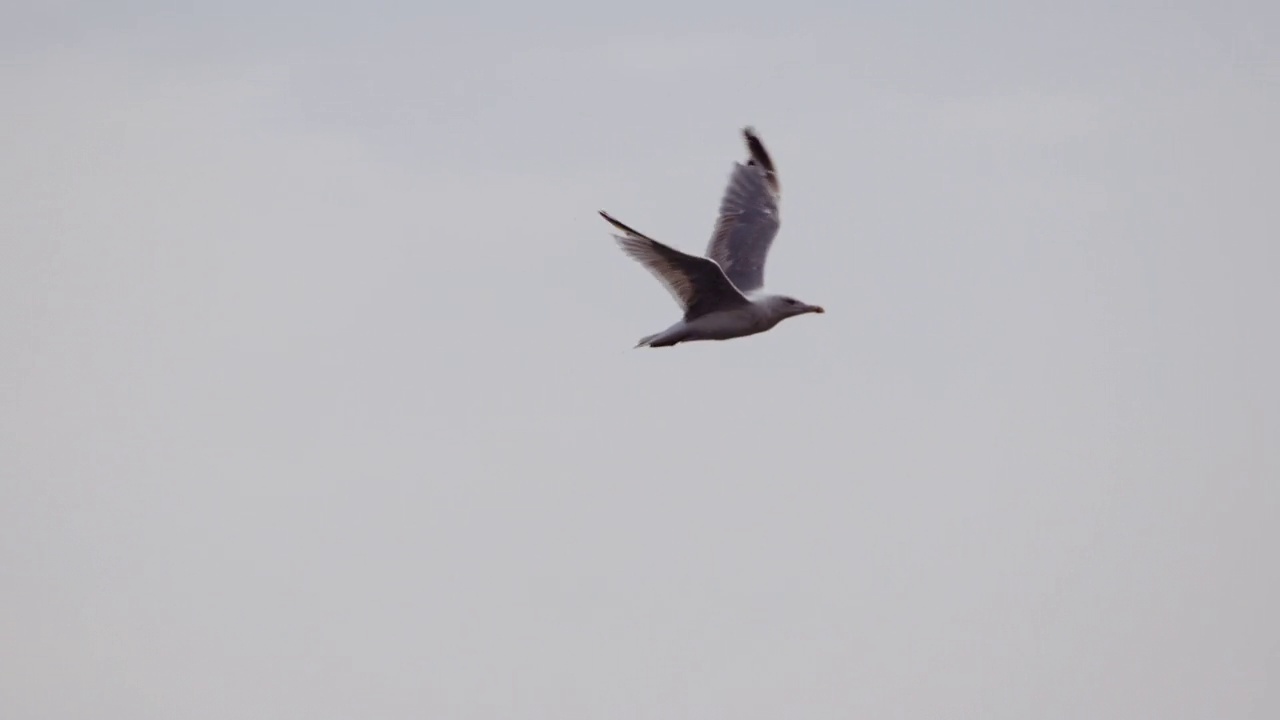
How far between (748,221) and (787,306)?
2.92m

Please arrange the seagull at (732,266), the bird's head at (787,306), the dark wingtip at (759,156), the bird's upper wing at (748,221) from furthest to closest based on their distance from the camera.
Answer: the dark wingtip at (759,156) → the bird's upper wing at (748,221) → the bird's head at (787,306) → the seagull at (732,266)

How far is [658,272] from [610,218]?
2054 millimetres

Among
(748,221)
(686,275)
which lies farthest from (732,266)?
(686,275)

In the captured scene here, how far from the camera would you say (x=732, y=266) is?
21.1 m

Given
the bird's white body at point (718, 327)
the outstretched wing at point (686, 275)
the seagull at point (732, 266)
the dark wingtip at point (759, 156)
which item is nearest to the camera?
the outstretched wing at point (686, 275)

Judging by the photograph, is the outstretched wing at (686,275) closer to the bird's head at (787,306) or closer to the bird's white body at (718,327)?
the bird's white body at (718,327)

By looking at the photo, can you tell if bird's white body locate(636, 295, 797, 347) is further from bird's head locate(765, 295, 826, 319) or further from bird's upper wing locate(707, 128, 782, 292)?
bird's upper wing locate(707, 128, 782, 292)

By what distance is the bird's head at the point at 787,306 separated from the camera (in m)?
19.2

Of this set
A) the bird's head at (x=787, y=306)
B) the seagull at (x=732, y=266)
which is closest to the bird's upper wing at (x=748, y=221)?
the seagull at (x=732, y=266)

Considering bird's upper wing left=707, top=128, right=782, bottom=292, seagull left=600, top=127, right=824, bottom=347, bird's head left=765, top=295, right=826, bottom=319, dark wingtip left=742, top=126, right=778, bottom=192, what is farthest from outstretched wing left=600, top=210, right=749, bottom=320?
dark wingtip left=742, top=126, right=778, bottom=192

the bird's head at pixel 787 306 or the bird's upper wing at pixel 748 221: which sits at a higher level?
the bird's upper wing at pixel 748 221

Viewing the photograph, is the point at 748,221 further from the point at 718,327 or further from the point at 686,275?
the point at 686,275

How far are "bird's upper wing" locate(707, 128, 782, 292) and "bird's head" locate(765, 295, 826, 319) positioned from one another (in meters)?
1.21

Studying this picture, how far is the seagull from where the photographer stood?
17250mm
